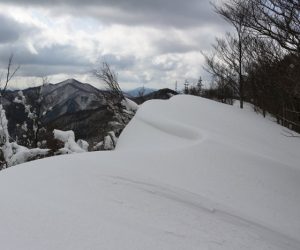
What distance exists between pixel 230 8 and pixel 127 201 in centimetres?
787

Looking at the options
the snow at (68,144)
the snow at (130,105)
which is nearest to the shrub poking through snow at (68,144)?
the snow at (68,144)

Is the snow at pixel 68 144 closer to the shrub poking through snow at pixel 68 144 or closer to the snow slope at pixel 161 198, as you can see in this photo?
the shrub poking through snow at pixel 68 144

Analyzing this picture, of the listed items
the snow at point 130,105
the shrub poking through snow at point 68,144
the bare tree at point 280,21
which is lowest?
the shrub poking through snow at point 68,144

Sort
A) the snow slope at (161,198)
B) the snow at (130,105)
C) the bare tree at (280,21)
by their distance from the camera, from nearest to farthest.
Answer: the snow slope at (161,198)
the bare tree at (280,21)
the snow at (130,105)

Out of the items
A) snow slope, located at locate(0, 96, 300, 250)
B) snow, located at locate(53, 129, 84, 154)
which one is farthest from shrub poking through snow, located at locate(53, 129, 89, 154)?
snow slope, located at locate(0, 96, 300, 250)

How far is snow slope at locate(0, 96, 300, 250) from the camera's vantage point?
3.66 m

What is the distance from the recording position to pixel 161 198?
4750 millimetres

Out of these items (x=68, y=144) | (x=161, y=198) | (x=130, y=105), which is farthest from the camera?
(x=130, y=105)

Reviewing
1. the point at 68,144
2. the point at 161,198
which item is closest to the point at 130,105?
the point at 68,144

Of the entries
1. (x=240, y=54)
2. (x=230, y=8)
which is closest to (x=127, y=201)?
(x=230, y=8)

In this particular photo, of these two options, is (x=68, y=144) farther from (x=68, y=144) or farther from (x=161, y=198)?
(x=161, y=198)

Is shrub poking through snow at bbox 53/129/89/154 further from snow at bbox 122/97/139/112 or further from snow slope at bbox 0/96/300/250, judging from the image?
snow at bbox 122/97/139/112

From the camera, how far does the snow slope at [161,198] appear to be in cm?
366

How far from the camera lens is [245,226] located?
4.59 meters
